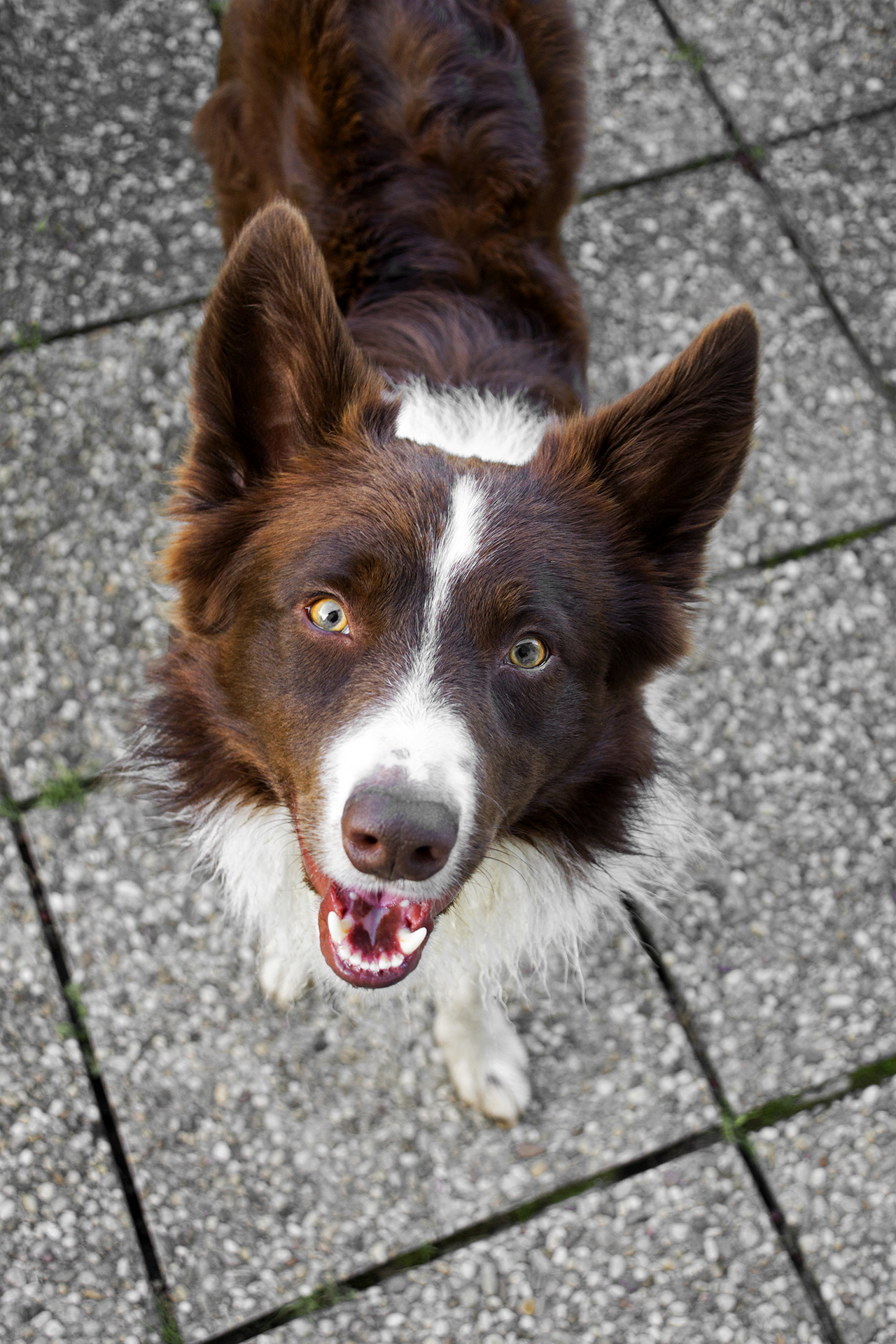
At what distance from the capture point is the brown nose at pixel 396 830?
6.31 ft

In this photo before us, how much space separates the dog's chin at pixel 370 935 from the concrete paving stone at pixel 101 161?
9.31 ft

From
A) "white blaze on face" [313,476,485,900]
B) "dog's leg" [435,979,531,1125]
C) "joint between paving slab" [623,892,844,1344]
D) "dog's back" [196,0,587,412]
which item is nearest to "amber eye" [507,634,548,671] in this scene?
"white blaze on face" [313,476,485,900]

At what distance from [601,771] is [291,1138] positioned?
1618mm

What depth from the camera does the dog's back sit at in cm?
307

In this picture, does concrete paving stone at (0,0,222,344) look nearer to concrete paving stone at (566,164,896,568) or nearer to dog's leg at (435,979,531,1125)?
concrete paving stone at (566,164,896,568)

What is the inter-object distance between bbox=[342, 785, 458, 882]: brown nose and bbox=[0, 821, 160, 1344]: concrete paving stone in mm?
1888

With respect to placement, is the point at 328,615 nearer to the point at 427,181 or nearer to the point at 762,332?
the point at 427,181

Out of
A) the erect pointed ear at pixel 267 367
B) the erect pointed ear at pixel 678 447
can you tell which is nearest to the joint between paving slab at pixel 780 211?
the erect pointed ear at pixel 678 447

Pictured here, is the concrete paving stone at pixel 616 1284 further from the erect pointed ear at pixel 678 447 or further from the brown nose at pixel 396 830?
the erect pointed ear at pixel 678 447

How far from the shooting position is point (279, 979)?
3.39 m

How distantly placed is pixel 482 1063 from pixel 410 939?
1.14 m

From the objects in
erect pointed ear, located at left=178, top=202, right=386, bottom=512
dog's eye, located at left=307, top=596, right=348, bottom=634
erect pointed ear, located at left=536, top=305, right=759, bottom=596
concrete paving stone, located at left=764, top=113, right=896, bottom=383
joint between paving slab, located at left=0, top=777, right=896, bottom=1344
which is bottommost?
joint between paving slab, located at left=0, top=777, right=896, bottom=1344

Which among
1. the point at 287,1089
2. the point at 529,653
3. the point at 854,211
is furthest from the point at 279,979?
the point at 854,211

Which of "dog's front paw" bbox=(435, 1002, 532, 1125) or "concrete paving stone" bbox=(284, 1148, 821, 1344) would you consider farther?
"dog's front paw" bbox=(435, 1002, 532, 1125)
